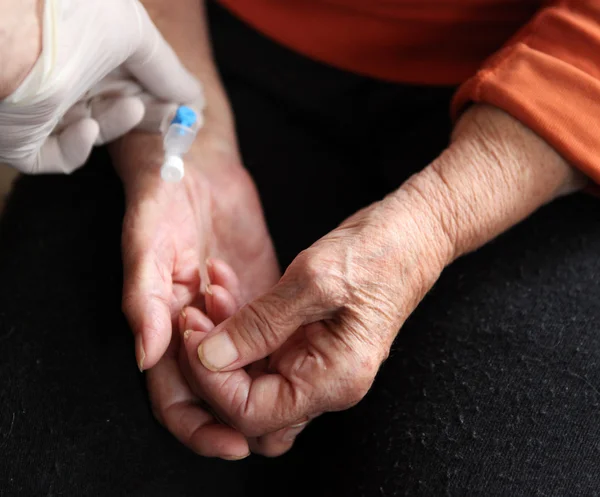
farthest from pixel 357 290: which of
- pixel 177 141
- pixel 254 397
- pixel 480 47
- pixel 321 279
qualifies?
pixel 480 47

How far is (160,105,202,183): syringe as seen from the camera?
731 millimetres

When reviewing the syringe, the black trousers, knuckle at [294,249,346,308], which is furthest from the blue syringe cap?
knuckle at [294,249,346,308]

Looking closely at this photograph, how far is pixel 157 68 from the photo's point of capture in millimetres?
719

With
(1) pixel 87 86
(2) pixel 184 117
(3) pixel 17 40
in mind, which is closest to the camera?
(3) pixel 17 40

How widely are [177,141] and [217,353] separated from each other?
0.28 meters

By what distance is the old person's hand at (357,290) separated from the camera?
616 millimetres

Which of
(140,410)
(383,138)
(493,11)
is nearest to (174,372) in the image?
(140,410)

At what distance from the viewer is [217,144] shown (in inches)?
34.2

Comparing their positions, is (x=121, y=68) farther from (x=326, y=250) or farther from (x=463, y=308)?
(x=463, y=308)

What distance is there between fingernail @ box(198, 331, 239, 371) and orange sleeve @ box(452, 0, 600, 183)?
1.33ft

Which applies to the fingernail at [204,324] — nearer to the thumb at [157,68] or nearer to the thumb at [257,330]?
the thumb at [257,330]

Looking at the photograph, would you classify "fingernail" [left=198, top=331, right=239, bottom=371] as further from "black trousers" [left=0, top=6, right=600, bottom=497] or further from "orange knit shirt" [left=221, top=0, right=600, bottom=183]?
"orange knit shirt" [left=221, top=0, right=600, bottom=183]

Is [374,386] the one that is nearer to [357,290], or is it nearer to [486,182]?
[357,290]

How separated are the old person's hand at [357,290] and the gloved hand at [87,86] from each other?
0.88 feet
